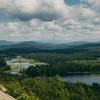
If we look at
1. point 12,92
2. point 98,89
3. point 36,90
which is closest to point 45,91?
point 36,90

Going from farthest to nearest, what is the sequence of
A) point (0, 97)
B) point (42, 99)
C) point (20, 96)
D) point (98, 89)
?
point (98, 89)
point (42, 99)
point (20, 96)
point (0, 97)

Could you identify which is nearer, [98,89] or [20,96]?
[20,96]

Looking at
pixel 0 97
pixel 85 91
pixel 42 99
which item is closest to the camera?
pixel 0 97

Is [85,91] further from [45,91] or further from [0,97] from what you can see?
[0,97]

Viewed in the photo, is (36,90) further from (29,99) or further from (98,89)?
(29,99)

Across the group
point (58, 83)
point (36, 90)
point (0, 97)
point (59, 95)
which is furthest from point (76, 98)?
point (0, 97)

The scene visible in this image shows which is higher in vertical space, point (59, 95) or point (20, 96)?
point (20, 96)

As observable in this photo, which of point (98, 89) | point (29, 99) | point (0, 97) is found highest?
point (0, 97)

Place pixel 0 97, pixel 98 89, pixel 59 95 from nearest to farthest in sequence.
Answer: pixel 0 97
pixel 59 95
pixel 98 89

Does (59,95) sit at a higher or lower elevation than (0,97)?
lower
